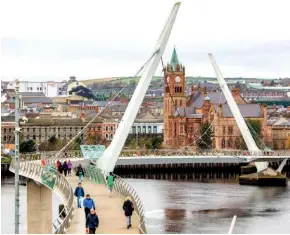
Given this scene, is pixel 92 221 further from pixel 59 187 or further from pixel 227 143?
pixel 227 143

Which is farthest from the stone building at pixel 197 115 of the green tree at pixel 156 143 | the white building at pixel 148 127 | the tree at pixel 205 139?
the white building at pixel 148 127

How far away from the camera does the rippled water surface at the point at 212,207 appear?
25094 millimetres

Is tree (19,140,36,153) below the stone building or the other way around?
below

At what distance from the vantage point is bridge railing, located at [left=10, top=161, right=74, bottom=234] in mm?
13484

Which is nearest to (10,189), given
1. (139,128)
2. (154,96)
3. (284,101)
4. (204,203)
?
(204,203)

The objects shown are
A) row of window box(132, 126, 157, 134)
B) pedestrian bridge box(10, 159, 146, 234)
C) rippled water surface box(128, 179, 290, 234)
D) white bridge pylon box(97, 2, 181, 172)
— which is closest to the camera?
pedestrian bridge box(10, 159, 146, 234)

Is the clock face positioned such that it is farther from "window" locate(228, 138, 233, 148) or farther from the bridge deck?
the bridge deck

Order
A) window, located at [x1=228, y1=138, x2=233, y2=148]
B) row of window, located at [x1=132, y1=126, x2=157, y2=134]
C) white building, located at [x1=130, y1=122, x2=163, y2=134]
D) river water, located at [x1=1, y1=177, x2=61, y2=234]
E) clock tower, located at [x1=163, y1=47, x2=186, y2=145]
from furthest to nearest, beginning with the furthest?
white building, located at [x1=130, y1=122, x2=163, y2=134] < row of window, located at [x1=132, y1=126, x2=157, y2=134] < clock tower, located at [x1=163, y1=47, x2=186, y2=145] < window, located at [x1=228, y1=138, x2=233, y2=148] < river water, located at [x1=1, y1=177, x2=61, y2=234]

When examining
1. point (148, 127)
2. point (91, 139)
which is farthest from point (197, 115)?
point (148, 127)

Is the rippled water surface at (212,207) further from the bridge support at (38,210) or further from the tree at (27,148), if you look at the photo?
the tree at (27,148)

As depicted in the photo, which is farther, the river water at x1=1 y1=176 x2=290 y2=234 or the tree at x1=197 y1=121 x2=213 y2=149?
the tree at x1=197 y1=121 x2=213 y2=149

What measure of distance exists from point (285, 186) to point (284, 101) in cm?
6990

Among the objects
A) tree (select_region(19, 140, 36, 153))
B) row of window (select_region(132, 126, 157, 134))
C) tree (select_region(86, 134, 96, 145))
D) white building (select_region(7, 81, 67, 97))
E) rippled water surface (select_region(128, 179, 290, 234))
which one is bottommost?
rippled water surface (select_region(128, 179, 290, 234))

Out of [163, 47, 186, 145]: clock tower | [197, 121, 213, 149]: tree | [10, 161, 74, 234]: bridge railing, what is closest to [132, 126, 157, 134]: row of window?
[163, 47, 186, 145]: clock tower
